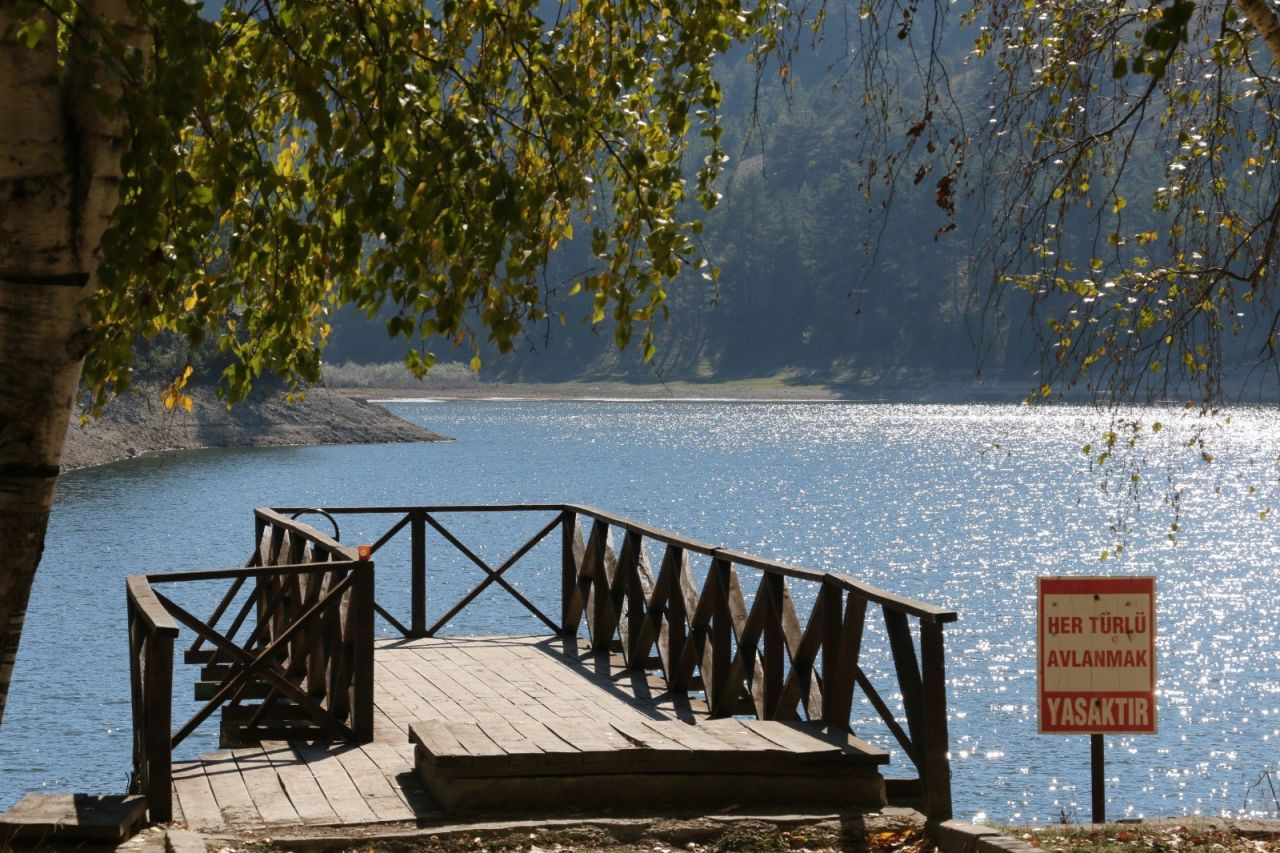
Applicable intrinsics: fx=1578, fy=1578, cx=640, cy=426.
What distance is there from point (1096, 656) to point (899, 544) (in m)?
37.8

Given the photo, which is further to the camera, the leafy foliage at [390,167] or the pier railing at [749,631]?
the pier railing at [749,631]

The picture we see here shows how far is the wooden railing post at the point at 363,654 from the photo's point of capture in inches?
355

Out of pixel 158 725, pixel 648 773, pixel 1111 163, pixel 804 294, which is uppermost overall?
pixel 804 294

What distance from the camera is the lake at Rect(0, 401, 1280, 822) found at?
18.8 m

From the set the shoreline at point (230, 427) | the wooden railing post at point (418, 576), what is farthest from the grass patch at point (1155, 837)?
the shoreline at point (230, 427)

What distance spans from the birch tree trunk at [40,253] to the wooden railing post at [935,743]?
164 inches

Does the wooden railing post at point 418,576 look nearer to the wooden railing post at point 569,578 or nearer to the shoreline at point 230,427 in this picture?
the wooden railing post at point 569,578

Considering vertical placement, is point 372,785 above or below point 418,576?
below

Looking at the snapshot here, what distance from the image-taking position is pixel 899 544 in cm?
4516

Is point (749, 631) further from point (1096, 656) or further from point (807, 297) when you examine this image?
point (807, 297)

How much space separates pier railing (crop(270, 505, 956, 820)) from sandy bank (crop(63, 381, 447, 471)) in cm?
4563

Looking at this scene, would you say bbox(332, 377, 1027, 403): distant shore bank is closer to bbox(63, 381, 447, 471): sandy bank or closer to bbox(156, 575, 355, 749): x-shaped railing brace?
bbox(63, 381, 447, 471): sandy bank

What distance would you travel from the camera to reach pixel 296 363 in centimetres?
745

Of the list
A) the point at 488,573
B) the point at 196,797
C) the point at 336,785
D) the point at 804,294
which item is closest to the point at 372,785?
the point at 336,785
